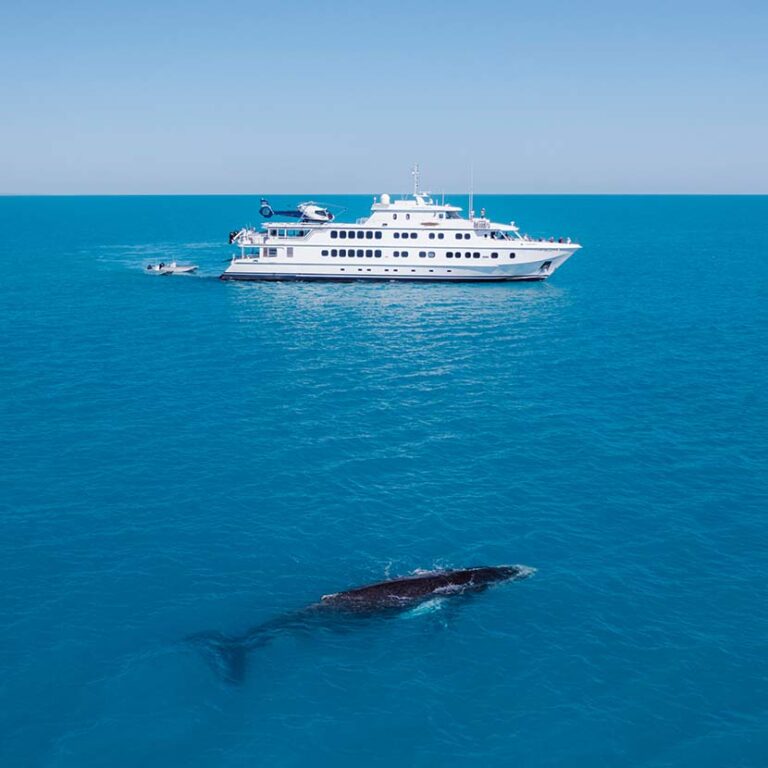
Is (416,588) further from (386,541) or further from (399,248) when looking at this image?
(399,248)

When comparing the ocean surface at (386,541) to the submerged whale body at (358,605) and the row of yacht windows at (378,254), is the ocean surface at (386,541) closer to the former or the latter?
the submerged whale body at (358,605)

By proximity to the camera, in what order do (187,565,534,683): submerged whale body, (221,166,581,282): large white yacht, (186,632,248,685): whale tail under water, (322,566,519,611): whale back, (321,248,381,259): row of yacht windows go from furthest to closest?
(321,248,381,259): row of yacht windows, (221,166,581,282): large white yacht, (322,566,519,611): whale back, (187,565,534,683): submerged whale body, (186,632,248,685): whale tail under water

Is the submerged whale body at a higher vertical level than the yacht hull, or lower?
lower

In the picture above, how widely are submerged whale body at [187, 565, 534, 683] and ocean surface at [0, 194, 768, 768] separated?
59 cm

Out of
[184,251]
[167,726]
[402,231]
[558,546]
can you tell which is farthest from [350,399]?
[184,251]

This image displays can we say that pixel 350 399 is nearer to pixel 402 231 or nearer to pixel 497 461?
pixel 497 461

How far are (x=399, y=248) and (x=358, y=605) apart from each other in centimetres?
8275

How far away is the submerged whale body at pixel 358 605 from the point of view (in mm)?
27969

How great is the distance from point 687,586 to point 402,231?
3202 inches

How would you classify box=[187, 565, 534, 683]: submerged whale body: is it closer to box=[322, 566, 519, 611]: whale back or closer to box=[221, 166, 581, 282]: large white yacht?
box=[322, 566, 519, 611]: whale back

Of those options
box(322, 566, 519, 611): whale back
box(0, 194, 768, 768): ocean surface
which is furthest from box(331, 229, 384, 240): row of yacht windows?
box(322, 566, 519, 611): whale back

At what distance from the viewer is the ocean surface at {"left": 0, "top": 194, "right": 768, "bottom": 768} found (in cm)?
2458

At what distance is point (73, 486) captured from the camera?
4075cm

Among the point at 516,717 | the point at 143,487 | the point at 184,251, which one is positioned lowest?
the point at 516,717
